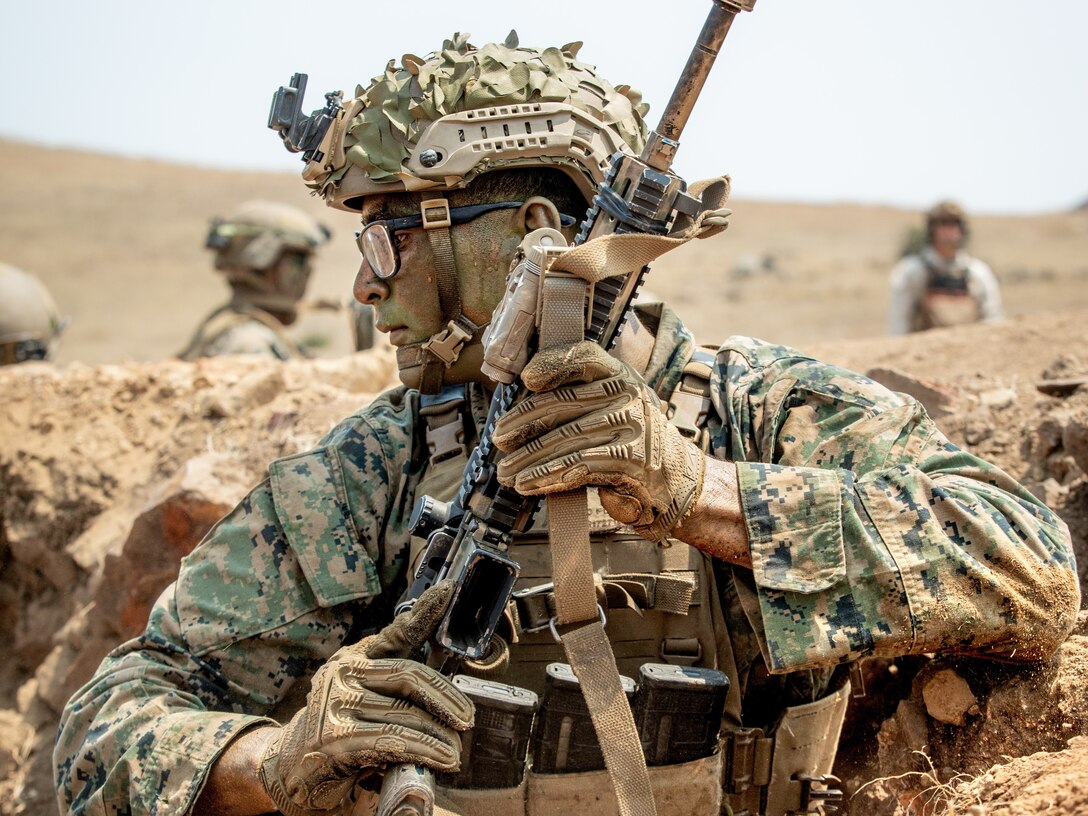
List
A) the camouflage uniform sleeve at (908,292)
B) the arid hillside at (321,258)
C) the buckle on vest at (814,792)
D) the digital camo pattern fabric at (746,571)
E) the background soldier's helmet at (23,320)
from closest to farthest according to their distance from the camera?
the digital camo pattern fabric at (746,571)
the buckle on vest at (814,792)
the background soldier's helmet at (23,320)
the camouflage uniform sleeve at (908,292)
the arid hillside at (321,258)

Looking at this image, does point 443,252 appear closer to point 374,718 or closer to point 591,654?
point 591,654

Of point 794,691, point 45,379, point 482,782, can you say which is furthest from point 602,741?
point 45,379

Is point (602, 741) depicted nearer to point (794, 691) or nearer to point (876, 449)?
point (794, 691)

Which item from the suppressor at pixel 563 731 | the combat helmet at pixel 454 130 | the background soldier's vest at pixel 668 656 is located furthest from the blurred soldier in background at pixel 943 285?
the suppressor at pixel 563 731

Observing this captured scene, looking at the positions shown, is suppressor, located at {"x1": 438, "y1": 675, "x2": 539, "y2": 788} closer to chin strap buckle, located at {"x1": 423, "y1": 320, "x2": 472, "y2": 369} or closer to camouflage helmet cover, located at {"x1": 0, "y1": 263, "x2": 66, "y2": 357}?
chin strap buckle, located at {"x1": 423, "y1": 320, "x2": 472, "y2": 369}

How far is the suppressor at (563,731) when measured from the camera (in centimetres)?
286

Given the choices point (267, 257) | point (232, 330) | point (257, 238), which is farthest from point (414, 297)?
point (257, 238)

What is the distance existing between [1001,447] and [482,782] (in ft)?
7.28

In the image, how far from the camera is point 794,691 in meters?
3.03

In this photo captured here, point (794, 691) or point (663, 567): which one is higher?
point (663, 567)

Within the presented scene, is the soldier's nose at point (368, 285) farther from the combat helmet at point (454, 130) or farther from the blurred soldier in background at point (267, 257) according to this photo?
the blurred soldier in background at point (267, 257)

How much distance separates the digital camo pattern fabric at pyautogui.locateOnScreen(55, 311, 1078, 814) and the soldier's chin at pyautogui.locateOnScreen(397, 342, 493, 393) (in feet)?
0.57

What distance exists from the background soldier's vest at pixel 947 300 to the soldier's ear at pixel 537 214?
315 inches

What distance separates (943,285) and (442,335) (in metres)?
8.27
